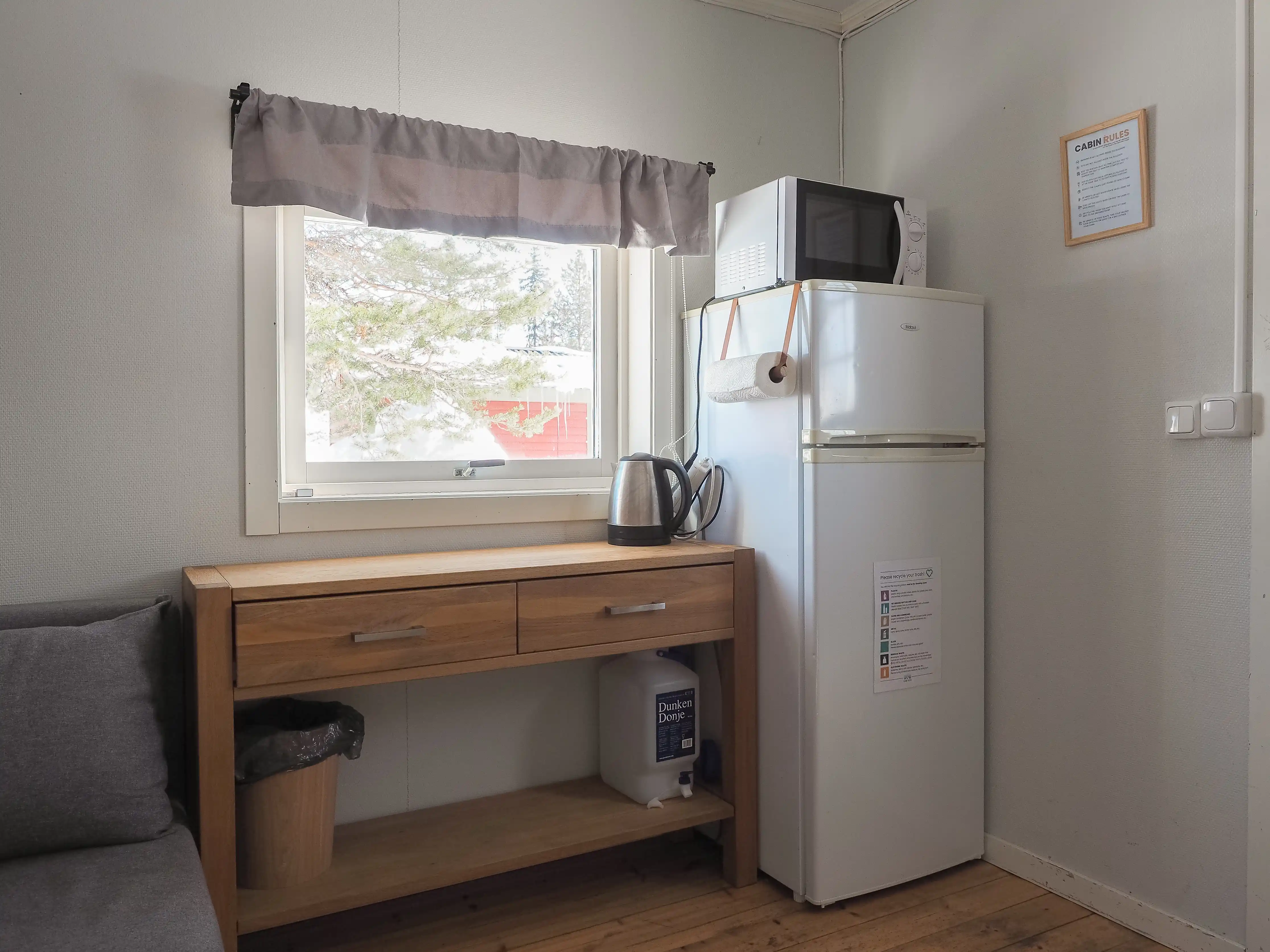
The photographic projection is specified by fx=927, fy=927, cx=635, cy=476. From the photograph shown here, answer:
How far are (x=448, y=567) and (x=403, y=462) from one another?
1.68 ft

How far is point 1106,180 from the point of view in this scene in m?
2.14

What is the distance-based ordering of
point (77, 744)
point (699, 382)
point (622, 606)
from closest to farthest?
point (77, 744) < point (622, 606) < point (699, 382)

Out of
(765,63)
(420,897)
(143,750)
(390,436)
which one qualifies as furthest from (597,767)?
(765,63)

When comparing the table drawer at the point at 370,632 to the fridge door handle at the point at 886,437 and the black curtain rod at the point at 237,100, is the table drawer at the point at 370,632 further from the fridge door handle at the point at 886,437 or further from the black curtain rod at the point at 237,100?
the black curtain rod at the point at 237,100

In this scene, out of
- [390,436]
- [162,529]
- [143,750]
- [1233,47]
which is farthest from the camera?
[390,436]

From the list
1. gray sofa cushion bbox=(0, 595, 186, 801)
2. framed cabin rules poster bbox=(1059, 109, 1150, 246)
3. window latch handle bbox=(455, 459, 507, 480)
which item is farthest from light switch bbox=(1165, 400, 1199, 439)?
gray sofa cushion bbox=(0, 595, 186, 801)

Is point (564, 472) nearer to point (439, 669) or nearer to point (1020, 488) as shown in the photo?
point (439, 669)

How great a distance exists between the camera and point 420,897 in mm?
2246

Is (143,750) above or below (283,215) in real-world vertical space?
below

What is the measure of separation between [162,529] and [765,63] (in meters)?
2.13

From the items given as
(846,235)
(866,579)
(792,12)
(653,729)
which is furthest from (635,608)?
(792,12)

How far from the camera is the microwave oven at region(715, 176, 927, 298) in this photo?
2.28 metres

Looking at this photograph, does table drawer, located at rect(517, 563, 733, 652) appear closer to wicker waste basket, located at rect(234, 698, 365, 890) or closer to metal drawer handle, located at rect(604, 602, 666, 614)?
metal drawer handle, located at rect(604, 602, 666, 614)

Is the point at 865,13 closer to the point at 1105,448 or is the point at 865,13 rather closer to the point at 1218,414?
the point at 1105,448
